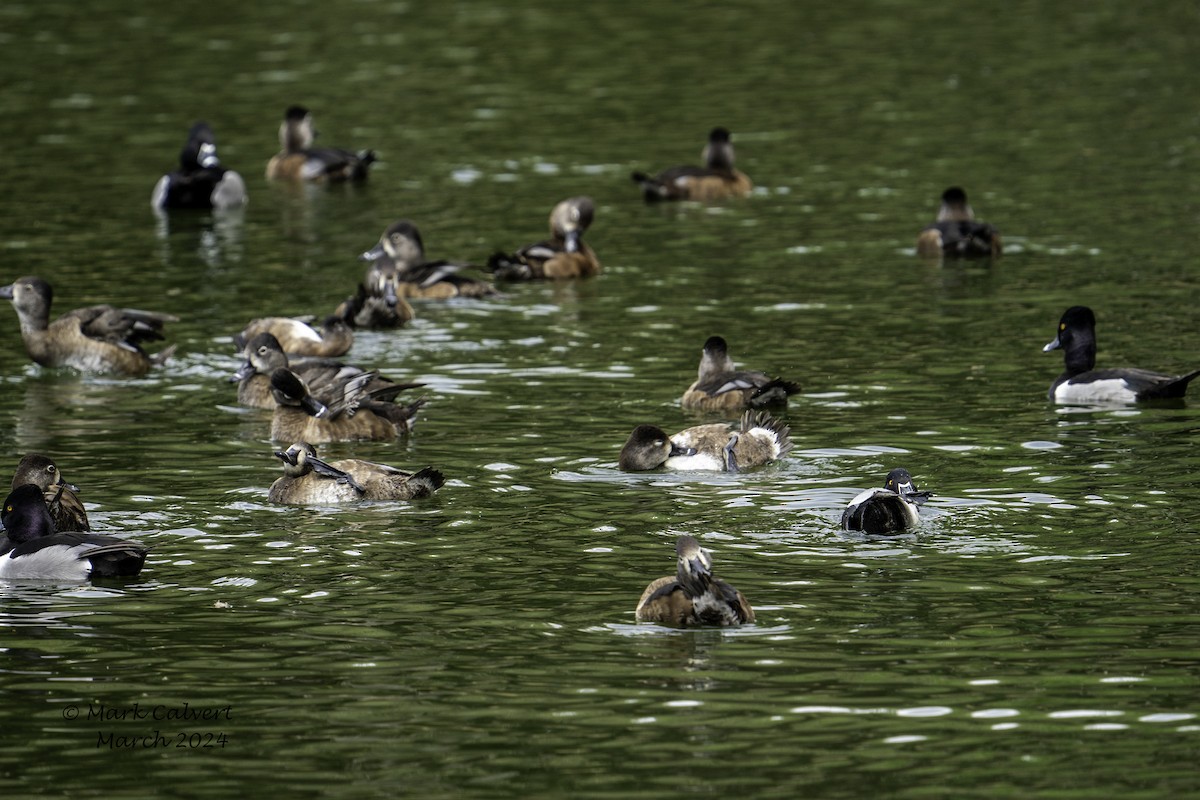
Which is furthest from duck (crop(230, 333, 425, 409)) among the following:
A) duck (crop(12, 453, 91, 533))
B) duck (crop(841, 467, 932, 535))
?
duck (crop(841, 467, 932, 535))

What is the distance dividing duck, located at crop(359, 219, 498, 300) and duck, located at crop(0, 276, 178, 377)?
4.12 metres

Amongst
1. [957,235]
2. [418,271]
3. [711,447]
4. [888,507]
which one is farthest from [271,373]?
[957,235]

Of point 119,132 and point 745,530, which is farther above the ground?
point 119,132

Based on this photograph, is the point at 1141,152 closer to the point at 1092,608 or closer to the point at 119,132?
the point at 119,132

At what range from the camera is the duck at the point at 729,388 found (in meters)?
20.8

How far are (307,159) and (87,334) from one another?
1418 centimetres

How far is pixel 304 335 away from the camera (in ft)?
79.2

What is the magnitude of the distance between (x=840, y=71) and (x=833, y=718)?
34.0 m

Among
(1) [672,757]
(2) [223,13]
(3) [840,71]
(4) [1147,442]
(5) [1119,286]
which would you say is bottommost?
(1) [672,757]

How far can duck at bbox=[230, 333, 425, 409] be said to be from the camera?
69.8ft

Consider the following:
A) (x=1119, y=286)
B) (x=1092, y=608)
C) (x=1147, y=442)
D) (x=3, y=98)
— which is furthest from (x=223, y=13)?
(x=1092, y=608)

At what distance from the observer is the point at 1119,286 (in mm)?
26500

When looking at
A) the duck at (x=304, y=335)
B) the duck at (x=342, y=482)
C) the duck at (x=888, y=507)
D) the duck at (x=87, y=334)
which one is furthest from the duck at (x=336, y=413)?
the duck at (x=888, y=507)

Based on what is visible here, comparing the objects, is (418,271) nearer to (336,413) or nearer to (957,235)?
(957,235)
